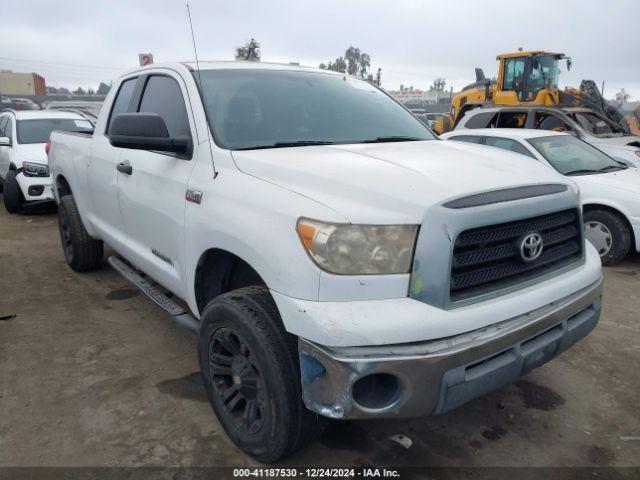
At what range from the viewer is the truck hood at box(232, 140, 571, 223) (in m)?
2.04

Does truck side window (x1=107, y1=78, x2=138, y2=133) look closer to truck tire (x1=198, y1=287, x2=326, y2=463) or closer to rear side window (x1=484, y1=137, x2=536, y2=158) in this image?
truck tire (x1=198, y1=287, x2=326, y2=463)

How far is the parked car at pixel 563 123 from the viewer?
9394 mm

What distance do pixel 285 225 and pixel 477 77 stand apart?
17924 millimetres

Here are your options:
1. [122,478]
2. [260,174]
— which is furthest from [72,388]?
[260,174]

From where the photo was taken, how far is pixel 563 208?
2.44m

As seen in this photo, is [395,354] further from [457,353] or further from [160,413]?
[160,413]

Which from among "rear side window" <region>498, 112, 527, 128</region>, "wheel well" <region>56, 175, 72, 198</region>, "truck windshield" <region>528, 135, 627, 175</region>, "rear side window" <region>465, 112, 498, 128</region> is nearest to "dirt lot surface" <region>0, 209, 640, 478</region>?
"wheel well" <region>56, 175, 72, 198</region>

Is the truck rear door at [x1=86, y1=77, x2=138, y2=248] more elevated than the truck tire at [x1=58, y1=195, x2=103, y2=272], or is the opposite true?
the truck rear door at [x1=86, y1=77, x2=138, y2=248]

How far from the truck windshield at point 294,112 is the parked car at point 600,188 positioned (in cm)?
321

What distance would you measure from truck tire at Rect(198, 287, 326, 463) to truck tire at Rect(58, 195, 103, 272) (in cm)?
290

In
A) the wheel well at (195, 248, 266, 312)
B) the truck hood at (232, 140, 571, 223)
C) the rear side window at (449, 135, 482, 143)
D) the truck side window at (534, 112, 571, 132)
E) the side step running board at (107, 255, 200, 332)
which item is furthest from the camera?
the truck side window at (534, 112, 571, 132)

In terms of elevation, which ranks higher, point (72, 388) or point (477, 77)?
point (477, 77)

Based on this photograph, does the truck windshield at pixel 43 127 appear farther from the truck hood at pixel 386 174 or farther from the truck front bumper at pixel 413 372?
the truck front bumper at pixel 413 372

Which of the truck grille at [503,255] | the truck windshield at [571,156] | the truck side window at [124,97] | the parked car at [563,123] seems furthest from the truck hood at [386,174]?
the parked car at [563,123]
